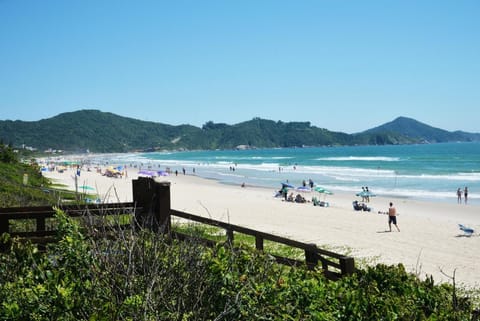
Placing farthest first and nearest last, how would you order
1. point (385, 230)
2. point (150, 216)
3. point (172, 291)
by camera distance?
point (385, 230), point (150, 216), point (172, 291)

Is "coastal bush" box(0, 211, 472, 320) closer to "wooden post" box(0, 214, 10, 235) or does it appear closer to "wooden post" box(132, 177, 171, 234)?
"wooden post" box(0, 214, 10, 235)

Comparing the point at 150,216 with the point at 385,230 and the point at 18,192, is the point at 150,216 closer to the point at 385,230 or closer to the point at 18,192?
the point at 18,192

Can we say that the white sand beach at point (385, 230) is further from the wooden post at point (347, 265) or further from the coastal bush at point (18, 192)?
the wooden post at point (347, 265)

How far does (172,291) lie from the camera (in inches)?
103

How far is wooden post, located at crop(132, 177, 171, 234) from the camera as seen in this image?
504 cm

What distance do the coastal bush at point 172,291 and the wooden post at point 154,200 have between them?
6.08 ft

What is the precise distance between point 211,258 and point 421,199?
34233mm

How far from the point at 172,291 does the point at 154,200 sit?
2.59m

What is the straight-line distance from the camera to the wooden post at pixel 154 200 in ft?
16.5

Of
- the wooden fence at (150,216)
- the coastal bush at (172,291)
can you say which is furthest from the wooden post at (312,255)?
the coastal bush at (172,291)

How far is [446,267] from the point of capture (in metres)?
12.7

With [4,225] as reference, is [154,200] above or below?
above

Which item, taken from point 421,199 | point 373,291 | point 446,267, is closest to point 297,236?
point 446,267

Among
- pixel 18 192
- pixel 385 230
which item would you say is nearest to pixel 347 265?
pixel 18 192
